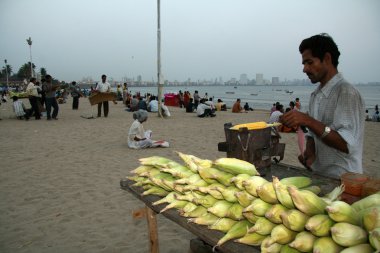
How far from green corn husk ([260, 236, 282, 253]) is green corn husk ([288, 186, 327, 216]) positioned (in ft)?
0.65

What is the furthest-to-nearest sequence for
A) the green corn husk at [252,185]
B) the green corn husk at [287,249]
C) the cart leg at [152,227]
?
the cart leg at [152,227] → the green corn husk at [252,185] → the green corn husk at [287,249]

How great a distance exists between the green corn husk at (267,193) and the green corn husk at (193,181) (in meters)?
0.51

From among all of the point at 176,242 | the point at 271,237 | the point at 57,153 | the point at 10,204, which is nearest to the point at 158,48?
the point at 57,153

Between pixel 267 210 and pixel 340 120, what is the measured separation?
1.28 meters

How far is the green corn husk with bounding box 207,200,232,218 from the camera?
1669 mm

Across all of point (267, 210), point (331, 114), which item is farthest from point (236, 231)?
point (331, 114)

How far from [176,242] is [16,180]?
4102 mm

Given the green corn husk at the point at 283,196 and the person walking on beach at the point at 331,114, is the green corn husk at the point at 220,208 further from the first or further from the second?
the person walking on beach at the point at 331,114

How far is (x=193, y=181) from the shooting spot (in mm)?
1989

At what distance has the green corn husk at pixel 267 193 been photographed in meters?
1.49

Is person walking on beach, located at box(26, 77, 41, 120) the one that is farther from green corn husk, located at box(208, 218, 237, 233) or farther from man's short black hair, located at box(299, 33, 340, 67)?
green corn husk, located at box(208, 218, 237, 233)

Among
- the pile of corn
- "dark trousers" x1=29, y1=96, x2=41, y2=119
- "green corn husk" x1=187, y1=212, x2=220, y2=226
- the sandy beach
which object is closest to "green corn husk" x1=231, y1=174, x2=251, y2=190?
the pile of corn

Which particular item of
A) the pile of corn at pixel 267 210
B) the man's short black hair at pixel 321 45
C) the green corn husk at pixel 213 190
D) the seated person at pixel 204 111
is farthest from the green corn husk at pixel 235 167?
the seated person at pixel 204 111

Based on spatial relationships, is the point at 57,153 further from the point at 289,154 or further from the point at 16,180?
the point at 289,154
